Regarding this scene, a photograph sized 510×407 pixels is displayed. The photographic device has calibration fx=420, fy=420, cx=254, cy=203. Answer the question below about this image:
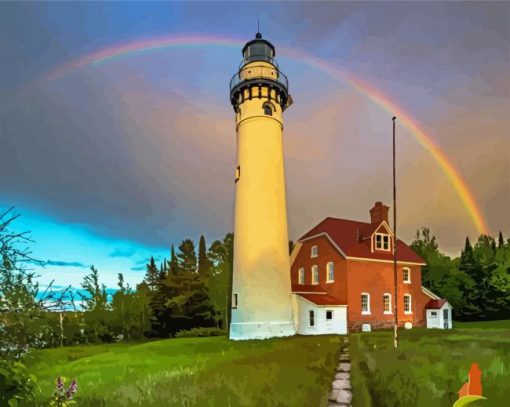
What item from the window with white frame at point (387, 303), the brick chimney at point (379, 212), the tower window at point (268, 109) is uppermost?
the tower window at point (268, 109)

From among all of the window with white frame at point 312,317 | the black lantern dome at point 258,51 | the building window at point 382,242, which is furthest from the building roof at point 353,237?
the black lantern dome at point 258,51

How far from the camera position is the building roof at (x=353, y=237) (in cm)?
3347

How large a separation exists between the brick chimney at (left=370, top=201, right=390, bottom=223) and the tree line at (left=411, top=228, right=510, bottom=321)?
16.1 metres

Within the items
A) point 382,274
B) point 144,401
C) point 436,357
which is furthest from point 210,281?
point 144,401

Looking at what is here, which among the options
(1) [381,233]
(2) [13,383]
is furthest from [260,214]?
(2) [13,383]

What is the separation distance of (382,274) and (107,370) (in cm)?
2593

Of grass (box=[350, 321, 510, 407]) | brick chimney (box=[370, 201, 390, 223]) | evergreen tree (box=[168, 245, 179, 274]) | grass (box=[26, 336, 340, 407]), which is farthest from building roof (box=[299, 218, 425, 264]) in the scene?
grass (box=[26, 336, 340, 407])

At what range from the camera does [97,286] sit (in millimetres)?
36469

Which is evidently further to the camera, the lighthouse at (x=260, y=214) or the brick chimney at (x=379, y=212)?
the brick chimney at (x=379, y=212)

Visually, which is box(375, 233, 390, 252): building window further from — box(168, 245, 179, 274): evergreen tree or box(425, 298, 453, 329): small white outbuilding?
box(168, 245, 179, 274): evergreen tree

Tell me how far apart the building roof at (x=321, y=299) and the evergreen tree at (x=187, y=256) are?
64.1ft

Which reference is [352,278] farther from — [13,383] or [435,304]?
[13,383]

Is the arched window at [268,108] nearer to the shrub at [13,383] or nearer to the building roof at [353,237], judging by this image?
the building roof at [353,237]

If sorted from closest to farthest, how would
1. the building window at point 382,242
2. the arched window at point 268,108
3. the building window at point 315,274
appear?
the arched window at point 268,108 < the building window at point 315,274 < the building window at point 382,242
